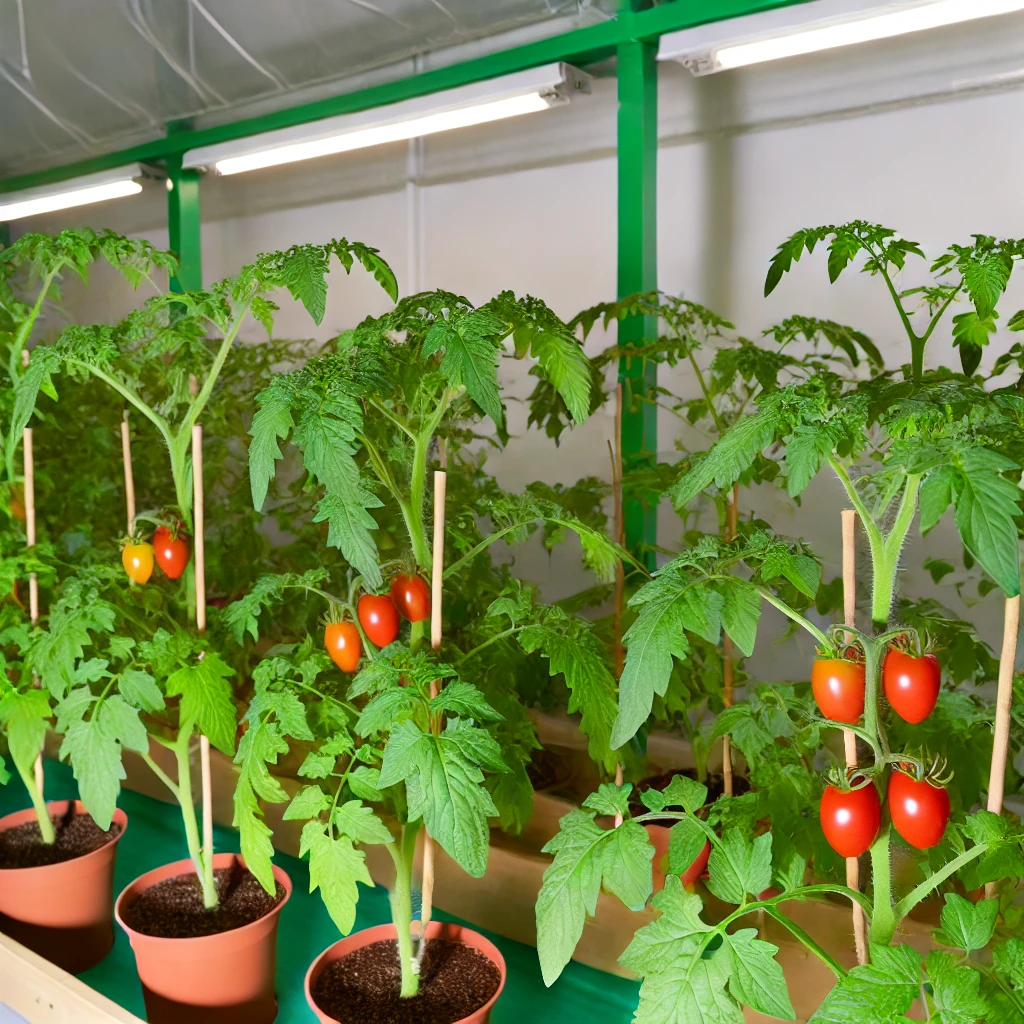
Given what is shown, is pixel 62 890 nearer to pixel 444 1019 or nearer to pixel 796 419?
pixel 444 1019

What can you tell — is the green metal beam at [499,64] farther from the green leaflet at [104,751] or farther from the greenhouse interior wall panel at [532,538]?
the green leaflet at [104,751]

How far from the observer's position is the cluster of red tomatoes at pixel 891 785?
92 centimetres

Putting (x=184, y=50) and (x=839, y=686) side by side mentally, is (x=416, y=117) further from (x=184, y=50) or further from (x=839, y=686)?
(x=839, y=686)

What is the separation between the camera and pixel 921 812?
923 millimetres

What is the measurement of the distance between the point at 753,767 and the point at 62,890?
1.32 m

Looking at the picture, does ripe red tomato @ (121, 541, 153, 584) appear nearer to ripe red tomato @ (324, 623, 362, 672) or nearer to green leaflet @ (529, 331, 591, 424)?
ripe red tomato @ (324, 623, 362, 672)

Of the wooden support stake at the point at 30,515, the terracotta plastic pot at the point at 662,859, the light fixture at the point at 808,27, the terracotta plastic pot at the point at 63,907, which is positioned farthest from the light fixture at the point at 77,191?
the terracotta plastic pot at the point at 662,859

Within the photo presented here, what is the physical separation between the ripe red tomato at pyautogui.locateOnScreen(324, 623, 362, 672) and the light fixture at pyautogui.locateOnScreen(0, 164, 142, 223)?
255cm

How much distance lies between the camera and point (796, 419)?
93 cm

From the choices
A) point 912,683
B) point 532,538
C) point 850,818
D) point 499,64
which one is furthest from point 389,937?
point 499,64

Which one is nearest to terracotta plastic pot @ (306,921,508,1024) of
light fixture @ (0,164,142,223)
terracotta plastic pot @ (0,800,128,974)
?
terracotta plastic pot @ (0,800,128,974)

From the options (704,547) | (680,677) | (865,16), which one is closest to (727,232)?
(865,16)

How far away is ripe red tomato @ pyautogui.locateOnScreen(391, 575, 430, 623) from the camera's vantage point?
1.34 metres

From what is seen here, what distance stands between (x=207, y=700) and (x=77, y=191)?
8.75 feet
